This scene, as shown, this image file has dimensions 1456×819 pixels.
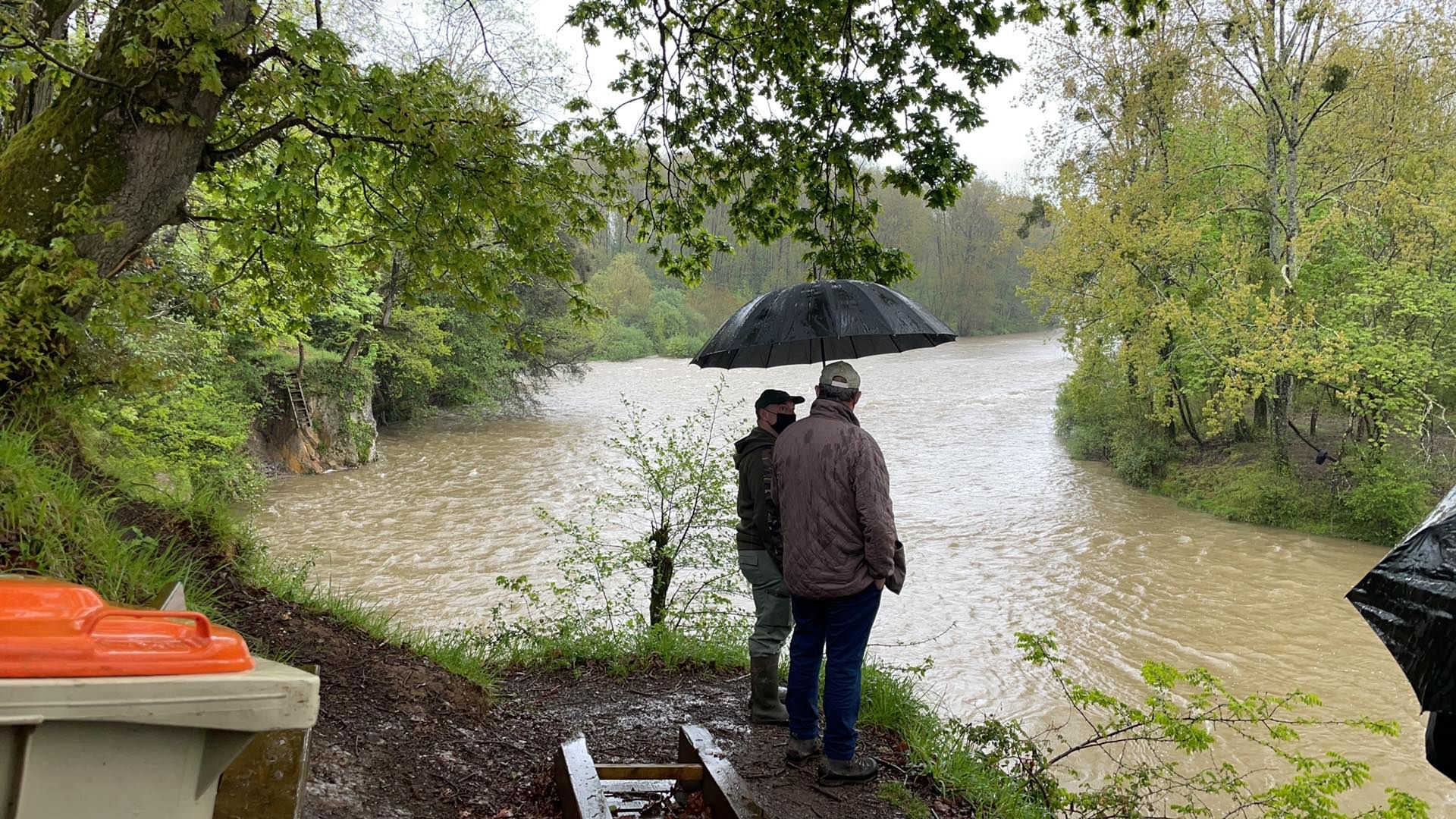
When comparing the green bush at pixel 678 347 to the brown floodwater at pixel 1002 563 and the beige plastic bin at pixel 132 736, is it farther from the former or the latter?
the beige plastic bin at pixel 132 736

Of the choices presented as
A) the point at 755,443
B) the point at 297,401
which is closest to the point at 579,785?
the point at 755,443

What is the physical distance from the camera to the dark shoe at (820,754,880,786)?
3771mm

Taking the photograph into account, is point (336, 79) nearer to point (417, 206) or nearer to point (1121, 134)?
point (417, 206)

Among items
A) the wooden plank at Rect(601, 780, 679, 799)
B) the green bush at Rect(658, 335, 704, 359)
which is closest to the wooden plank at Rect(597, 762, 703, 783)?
the wooden plank at Rect(601, 780, 679, 799)

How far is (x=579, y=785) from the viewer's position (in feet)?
11.4

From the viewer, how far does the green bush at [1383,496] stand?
15789 millimetres

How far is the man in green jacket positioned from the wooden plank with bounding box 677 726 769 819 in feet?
1.78

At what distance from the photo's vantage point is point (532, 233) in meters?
5.21

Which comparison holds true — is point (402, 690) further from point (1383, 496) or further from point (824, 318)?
point (1383, 496)

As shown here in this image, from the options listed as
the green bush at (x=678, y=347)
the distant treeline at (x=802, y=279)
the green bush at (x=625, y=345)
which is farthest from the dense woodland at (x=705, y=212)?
the distant treeline at (x=802, y=279)

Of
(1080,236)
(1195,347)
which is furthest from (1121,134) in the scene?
(1195,347)

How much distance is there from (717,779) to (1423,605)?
101 inches

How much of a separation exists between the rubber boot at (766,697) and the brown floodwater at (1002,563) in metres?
4.01

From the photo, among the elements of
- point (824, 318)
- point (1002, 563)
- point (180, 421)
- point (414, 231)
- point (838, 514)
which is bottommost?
point (1002, 563)
